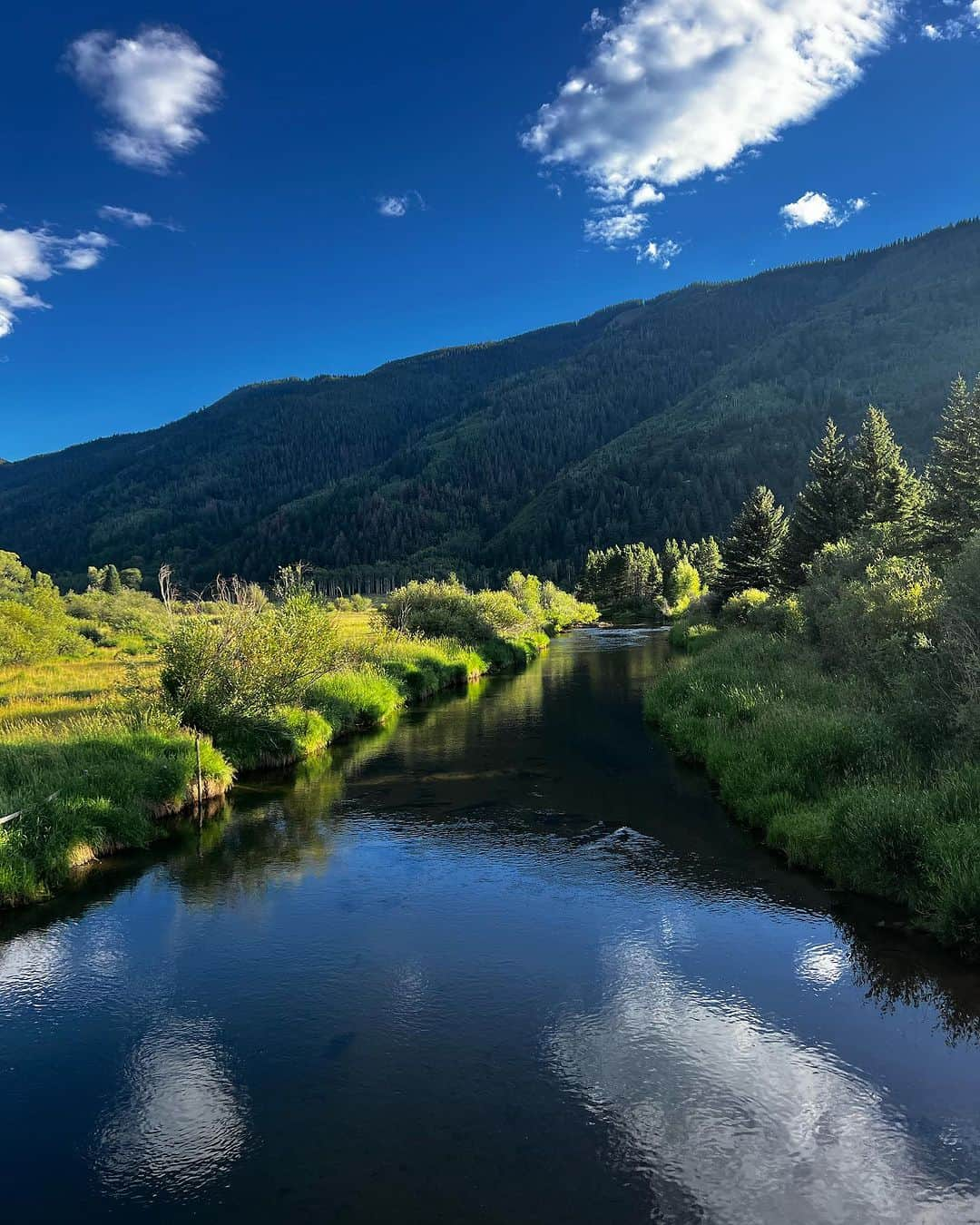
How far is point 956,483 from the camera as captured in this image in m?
43.7

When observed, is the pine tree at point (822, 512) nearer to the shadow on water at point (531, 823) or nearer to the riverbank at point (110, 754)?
the shadow on water at point (531, 823)

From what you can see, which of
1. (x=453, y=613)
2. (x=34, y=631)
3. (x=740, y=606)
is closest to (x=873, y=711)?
(x=740, y=606)

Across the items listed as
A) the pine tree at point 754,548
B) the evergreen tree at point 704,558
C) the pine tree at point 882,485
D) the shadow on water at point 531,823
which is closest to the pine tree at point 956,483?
the pine tree at point 882,485

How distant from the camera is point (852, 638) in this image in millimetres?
27406

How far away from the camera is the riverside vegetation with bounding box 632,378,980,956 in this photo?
44.0 ft

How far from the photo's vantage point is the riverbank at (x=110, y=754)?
15531mm

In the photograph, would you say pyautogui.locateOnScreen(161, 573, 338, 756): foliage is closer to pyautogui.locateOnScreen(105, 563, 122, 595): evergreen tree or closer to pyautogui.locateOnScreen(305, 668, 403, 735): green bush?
pyautogui.locateOnScreen(305, 668, 403, 735): green bush

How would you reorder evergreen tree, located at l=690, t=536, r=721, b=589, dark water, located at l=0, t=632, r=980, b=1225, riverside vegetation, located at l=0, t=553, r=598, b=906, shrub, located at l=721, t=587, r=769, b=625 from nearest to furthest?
1. dark water, located at l=0, t=632, r=980, b=1225
2. riverside vegetation, located at l=0, t=553, r=598, b=906
3. shrub, located at l=721, t=587, r=769, b=625
4. evergreen tree, located at l=690, t=536, r=721, b=589

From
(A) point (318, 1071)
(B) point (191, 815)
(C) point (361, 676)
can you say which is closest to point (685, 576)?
(C) point (361, 676)

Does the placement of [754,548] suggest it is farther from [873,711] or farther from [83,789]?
[83,789]

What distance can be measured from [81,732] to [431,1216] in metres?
17.8

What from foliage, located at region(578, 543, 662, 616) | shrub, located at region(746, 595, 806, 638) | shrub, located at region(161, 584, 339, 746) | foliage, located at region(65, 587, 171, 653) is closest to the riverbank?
A: shrub, located at region(161, 584, 339, 746)

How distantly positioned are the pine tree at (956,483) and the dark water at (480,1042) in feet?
113

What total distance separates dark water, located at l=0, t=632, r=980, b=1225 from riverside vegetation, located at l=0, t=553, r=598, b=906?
185 centimetres
